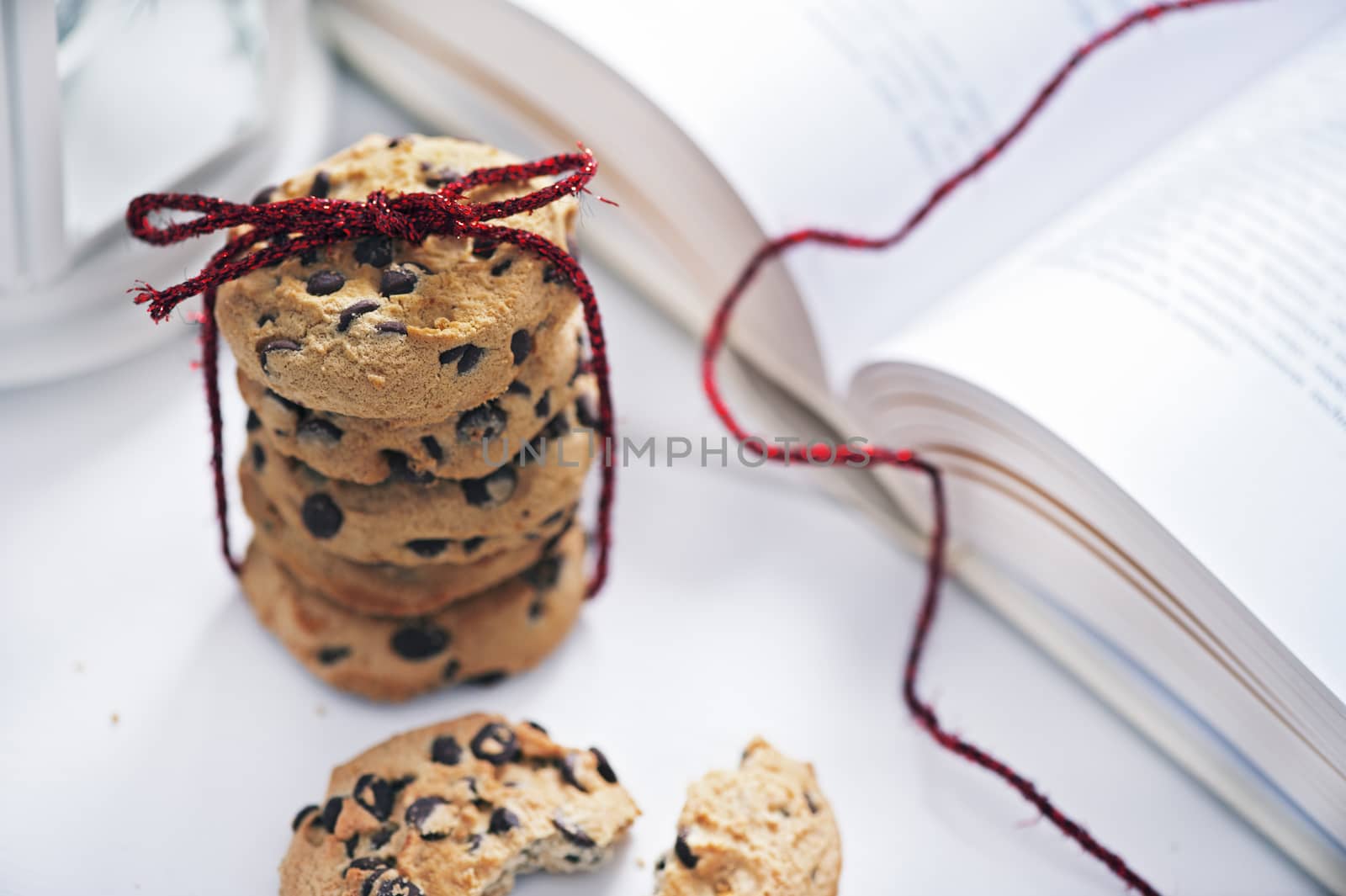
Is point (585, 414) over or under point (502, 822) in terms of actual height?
over

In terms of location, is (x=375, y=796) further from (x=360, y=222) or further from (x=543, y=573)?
(x=360, y=222)

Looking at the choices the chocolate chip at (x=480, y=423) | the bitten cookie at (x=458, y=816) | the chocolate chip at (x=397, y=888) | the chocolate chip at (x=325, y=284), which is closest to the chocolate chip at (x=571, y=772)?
the bitten cookie at (x=458, y=816)

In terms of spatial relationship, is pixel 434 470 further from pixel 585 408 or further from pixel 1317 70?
pixel 1317 70

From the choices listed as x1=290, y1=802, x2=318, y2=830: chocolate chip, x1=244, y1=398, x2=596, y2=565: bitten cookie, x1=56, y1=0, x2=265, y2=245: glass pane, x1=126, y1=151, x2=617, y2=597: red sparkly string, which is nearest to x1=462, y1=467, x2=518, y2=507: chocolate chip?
x1=244, y1=398, x2=596, y2=565: bitten cookie

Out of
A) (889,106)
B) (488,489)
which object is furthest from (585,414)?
(889,106)

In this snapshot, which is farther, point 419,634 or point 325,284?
point 419,634

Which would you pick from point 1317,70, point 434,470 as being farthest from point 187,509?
point 1317,70
